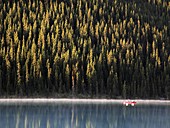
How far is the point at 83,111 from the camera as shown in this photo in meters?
156

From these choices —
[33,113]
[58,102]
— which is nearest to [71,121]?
[33,113]

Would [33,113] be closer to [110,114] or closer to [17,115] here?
[17,115]

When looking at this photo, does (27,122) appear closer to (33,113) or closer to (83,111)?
(33,113)

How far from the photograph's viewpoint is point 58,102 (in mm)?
198000

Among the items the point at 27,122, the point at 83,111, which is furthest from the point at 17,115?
the point at 83,111

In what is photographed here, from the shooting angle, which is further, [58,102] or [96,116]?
[58,102]

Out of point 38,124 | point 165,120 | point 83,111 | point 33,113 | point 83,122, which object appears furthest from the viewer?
point 83,111

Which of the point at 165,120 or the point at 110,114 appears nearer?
the point at 165,120

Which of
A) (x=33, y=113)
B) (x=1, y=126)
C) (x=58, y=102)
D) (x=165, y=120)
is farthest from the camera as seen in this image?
(x=58, y=102)

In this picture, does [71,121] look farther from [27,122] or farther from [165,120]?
[165,120]

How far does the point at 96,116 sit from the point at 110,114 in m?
8.42

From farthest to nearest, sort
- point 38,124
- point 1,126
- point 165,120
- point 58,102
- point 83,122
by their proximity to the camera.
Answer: point 58,102 < point 165,120 < point 83,122 < point 38,124 < point 1,126

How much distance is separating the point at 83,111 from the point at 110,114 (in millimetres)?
12693

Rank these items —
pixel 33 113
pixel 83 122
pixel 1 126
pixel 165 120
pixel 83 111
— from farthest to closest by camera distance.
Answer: pixel 83 111
pixel 33 113
pixel 165 120
pixel 83 122
pixel 1 126
